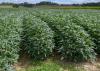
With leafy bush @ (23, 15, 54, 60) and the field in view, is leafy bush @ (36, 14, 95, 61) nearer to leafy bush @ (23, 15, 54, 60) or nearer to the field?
the field

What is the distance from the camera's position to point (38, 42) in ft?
29.5

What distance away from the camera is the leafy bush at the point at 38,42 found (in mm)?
8984

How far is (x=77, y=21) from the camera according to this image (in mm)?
11344

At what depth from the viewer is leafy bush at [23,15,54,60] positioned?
29.5 feet

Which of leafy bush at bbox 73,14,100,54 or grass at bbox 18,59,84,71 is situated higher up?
leafy bush at bbox 73,14,100,54

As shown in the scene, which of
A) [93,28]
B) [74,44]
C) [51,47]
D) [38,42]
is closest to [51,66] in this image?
[51,47]

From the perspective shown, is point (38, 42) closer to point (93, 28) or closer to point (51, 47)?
point (51, 47)

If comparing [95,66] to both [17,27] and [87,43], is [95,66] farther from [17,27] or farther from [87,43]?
[17,27]

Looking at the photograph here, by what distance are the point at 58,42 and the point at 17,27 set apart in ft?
4.51

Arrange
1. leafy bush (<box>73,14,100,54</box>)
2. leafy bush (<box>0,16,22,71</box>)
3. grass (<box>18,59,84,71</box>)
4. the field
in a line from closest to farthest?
leafy bush (<box>0,16,22,71</box>)
grass (<box>18,59,84,71</box>)
the field
leafy bush (<box>73,14,100,54</box>)

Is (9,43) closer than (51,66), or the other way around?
(9,43)

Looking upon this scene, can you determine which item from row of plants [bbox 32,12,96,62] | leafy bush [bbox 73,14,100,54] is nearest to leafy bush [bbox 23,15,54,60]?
row of plants [bbox 32,12,96,62]

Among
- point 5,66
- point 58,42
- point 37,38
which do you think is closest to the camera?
point 5,66

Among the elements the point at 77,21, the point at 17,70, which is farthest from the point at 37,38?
the point at 77,21
